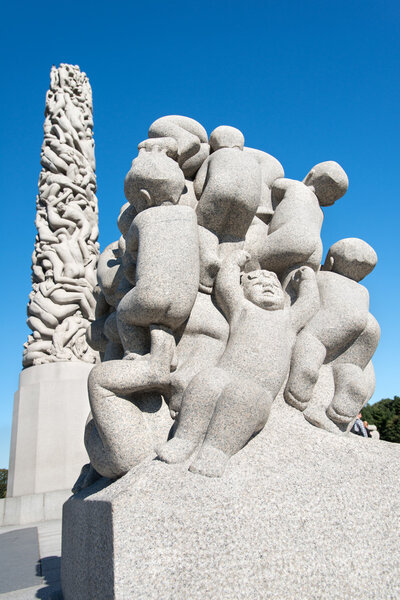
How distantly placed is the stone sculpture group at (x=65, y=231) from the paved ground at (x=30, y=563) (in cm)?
341

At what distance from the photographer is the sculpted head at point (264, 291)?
10.3 ft

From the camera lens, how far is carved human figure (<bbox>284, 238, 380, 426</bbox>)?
3223 mm

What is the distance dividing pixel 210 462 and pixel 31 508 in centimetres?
617

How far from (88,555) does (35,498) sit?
18.8ft

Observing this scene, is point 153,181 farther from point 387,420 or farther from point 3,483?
point 387,420

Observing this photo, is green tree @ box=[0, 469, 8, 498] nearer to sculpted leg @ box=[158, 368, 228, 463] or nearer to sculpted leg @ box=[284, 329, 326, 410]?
sculpted leg @ box=[284, 329, 326, 410]

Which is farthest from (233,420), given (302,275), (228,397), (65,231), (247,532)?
(65,231)

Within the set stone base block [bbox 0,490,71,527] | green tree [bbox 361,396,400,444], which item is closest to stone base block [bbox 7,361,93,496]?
stone base block [bbox 0,490,71,527]

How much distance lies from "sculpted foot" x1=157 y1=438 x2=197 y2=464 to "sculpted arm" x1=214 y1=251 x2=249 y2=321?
3.15 ft

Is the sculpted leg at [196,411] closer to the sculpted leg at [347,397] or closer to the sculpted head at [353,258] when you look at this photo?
the sculpted leg at [347,397]

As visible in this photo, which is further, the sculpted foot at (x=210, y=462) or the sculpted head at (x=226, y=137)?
the sculpted head at (x=226, y=137)

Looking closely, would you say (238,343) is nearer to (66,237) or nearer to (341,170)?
(341,170)

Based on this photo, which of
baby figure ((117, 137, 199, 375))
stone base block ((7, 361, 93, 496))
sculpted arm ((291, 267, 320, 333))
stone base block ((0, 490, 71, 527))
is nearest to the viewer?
baby figure ((117, 137, 199, 375))

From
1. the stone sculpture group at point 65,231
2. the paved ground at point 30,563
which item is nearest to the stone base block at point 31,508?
the paved ground at point 30,563
